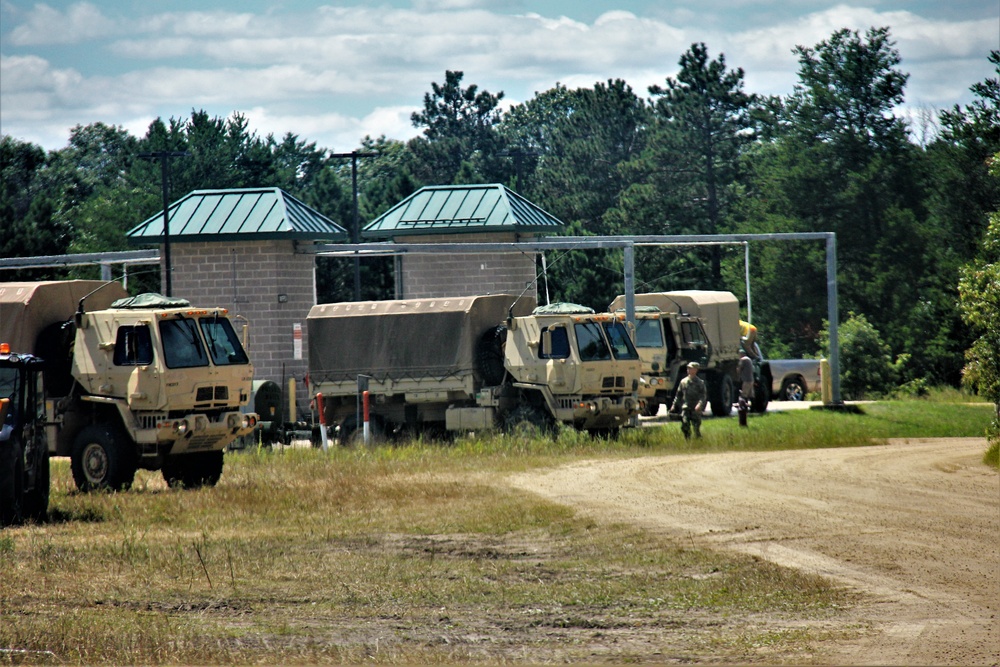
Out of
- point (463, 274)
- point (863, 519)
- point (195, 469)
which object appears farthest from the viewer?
point (463, 274)

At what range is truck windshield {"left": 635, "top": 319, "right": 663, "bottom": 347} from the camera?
108 feet

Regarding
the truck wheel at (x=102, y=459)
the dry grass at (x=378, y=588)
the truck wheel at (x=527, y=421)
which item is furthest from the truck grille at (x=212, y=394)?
the truck wheel at (x=527, y=421)

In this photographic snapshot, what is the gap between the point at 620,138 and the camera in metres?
85.3

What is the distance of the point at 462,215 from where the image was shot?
123 feet

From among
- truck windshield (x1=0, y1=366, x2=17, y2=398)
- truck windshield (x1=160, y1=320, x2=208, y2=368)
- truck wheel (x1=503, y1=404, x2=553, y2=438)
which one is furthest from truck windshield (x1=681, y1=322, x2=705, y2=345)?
truck windshield (x1=0, y1=366, x2=17, y2=398)

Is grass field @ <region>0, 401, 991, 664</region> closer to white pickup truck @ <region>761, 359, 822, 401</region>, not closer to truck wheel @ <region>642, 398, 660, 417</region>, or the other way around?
truck wheel @ <region>642, 398, 660, 417</region>

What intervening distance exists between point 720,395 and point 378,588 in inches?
909

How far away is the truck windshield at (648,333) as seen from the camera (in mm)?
33053

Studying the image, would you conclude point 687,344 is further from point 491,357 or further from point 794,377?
point 794,377

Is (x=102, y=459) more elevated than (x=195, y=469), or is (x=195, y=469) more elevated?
(x=102, y=459)

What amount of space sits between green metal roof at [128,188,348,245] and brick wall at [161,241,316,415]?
1.32ft

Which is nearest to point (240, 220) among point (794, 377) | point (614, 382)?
point (614, 382)

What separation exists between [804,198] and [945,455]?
36.8m

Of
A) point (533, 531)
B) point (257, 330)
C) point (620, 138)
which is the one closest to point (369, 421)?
point (257, 330)
